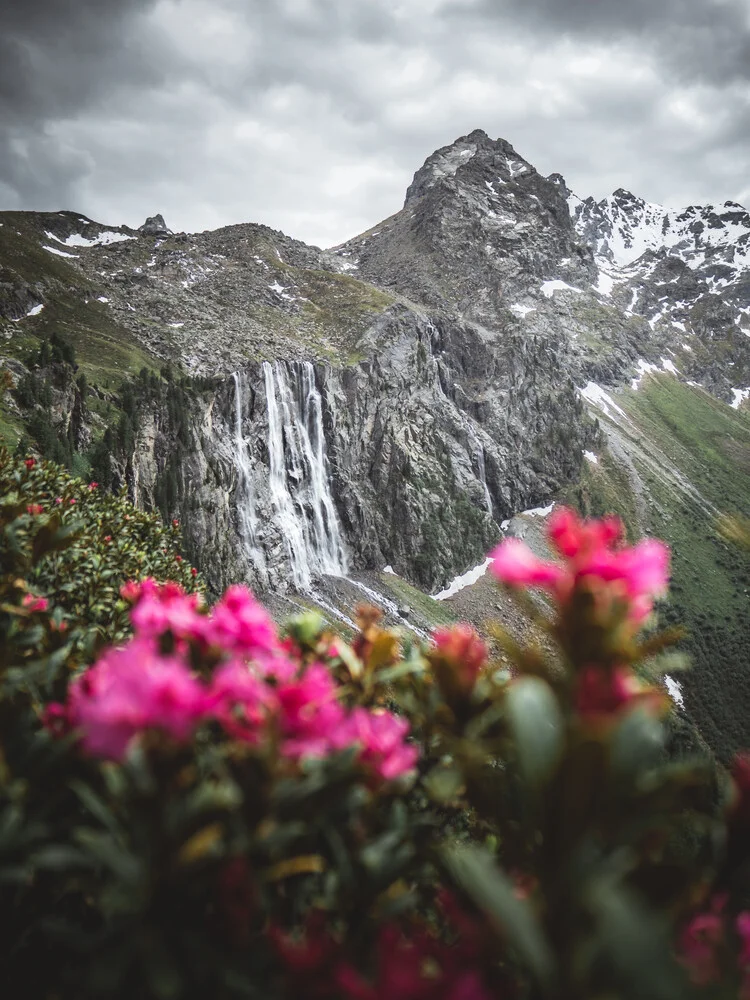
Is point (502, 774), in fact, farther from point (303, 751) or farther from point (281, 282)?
point (281, 282)

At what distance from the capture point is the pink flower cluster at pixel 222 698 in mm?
1411

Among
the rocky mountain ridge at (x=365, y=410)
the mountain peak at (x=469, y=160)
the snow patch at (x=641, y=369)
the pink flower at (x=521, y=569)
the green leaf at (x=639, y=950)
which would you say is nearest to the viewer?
the green leaf at (x=639, y=950)

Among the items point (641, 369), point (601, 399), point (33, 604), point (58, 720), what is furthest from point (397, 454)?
point (641, 369)

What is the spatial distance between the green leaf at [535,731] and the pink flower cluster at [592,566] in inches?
18.5

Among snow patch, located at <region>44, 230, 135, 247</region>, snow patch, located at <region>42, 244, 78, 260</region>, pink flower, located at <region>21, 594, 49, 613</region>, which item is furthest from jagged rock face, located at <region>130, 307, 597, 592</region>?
snow patch, located at <region>44, 230, 135, 247</region>

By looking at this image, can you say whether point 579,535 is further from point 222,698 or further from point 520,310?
point 520,310

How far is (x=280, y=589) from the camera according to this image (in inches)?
2234

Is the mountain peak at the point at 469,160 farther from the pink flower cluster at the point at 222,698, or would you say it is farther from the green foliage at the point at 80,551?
the pink flower cluster at the point at 222,698

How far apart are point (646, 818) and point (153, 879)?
1366 millimetres

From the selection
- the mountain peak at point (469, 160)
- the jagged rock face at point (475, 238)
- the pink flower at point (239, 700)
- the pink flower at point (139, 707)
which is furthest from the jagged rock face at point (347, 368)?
the pink flower at point (139, 707)

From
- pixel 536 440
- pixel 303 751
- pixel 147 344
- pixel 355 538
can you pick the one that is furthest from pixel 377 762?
pixel 536 440

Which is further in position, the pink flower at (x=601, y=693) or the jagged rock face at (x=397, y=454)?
the jagged rock face at (x=397, y=454)

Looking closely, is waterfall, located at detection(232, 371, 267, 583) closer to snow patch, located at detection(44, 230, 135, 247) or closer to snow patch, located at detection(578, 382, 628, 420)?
snow patch, located at detection(44, 230, 135, 247)

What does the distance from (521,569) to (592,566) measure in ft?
0.95
